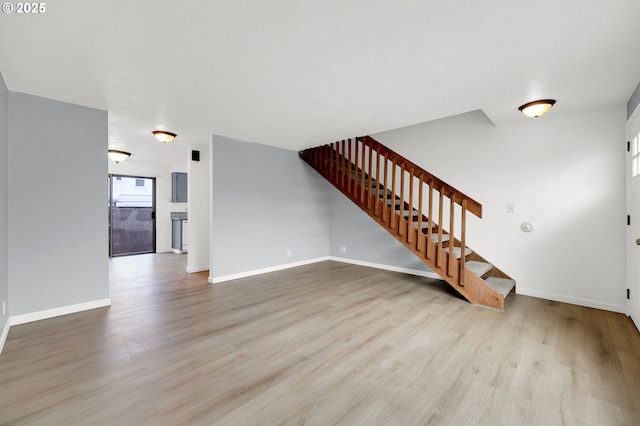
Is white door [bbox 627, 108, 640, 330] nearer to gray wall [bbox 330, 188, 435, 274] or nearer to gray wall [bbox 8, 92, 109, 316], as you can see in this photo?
gray wall [bbox 330, 188, 435, 274]

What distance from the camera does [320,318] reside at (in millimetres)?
3109

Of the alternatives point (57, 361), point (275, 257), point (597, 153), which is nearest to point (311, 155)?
point (275, 257)

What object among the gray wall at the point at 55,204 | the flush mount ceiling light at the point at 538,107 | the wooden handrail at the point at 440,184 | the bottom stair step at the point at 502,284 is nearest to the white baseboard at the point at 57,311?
the gray wall at the point at 55,204

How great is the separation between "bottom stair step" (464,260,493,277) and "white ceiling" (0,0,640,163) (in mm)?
2043

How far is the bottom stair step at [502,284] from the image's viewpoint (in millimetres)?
3591

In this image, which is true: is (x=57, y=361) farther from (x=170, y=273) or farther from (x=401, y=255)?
(x=401, y=255)

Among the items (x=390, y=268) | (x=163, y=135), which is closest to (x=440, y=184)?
(x=390, y=268)

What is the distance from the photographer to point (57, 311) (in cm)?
312

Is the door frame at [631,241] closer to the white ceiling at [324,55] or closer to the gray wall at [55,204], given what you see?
the white ceiling at [324,55]

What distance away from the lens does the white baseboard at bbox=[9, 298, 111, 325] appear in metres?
2.92

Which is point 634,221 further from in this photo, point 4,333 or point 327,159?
point 4,333

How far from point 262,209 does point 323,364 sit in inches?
139

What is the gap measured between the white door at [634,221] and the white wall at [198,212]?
6176mm

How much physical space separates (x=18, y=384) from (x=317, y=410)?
2.09m
